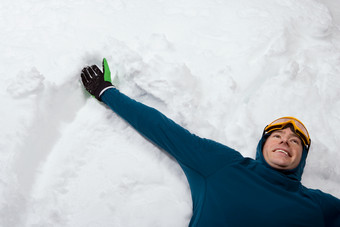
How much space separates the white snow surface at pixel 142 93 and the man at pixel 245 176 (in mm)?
182

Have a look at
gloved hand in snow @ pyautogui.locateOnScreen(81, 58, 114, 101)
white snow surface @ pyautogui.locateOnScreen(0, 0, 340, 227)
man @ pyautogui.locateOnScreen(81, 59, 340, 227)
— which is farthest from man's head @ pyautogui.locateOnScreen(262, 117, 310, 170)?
gloved hand in snow @ pyautogui.locateOnScreen(81, 58, 114, 101)

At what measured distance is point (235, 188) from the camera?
1.58 metres

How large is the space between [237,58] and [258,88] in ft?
1.21

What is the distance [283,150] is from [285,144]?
5 cm

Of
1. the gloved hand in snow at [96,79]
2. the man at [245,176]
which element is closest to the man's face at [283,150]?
the man at [245,176]

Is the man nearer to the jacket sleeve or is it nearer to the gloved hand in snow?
the jacket sleeve

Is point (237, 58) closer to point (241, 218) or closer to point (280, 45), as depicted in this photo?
point (280, 45)

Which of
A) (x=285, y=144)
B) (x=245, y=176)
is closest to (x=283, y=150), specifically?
(x=285, y=144)

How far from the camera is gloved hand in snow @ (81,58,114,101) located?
2068 millimetres

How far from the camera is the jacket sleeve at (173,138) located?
1681 millimetres

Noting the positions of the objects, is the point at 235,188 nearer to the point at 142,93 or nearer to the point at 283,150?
the point at 283,150

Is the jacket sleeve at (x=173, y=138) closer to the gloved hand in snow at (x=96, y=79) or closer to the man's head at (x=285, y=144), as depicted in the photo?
the gloved hand in snow at (x=96, y=79)

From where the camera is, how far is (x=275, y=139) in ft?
5.94

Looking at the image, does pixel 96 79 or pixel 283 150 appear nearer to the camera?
pixel 283 150
